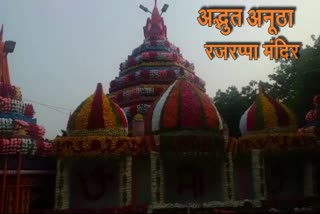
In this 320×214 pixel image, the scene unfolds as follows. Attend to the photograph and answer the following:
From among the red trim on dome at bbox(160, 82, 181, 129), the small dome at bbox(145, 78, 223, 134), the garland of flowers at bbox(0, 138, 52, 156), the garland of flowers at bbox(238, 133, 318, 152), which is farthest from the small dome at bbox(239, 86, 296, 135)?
the garland of flowers at bbox(0, 138, 52, 156)

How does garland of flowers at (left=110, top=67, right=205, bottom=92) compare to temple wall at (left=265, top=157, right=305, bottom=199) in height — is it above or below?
above

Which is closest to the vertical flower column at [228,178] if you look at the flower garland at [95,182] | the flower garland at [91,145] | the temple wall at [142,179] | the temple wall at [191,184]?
the temple wall at [191,184]

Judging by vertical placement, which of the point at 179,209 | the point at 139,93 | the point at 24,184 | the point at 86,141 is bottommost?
the point at 179,209

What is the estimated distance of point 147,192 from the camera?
18.4 metres

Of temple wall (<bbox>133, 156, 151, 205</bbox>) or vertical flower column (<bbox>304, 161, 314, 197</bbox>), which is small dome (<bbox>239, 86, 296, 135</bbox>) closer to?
vertical flower column (<bbox>304, 161, 314, 197</bbox>)

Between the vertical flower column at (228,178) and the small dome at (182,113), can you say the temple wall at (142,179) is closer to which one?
the small dome at (182,113)

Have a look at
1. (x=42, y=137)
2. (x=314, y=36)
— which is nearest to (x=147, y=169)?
(x=42, y=137)

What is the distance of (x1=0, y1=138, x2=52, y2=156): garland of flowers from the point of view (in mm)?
16516

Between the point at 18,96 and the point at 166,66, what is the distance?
32.9 feet

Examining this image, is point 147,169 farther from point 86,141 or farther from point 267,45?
point 267,45

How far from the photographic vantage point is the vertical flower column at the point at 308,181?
19188 millimetres

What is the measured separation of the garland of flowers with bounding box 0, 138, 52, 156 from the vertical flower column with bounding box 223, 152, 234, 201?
8.43m

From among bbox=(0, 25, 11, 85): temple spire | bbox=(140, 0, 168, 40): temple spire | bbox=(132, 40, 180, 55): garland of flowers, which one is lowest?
bbox=(0, 25, 11, 85): temple spire

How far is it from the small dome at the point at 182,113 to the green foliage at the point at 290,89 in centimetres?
999
